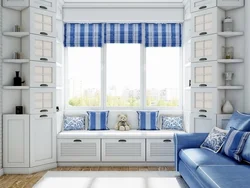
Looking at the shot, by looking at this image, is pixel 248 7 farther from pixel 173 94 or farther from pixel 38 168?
pixel 38 168

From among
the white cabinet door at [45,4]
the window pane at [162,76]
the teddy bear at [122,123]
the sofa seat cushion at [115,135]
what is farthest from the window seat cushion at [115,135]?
the white cabinet door at [45,4]

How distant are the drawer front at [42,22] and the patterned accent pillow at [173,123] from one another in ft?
7.97

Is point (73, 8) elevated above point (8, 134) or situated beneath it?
elevated above

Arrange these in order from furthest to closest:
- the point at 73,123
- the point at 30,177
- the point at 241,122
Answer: the point at 73,123, the point at 30,177, the point at 241,122

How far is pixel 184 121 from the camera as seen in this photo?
521cm

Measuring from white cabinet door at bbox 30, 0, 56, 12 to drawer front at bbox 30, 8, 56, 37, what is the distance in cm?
6

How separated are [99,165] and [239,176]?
263 centimetres

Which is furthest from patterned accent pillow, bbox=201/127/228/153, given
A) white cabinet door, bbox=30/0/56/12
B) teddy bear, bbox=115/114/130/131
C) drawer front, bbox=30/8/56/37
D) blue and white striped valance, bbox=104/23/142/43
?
white cabinet door, bbox=30/0/56/12

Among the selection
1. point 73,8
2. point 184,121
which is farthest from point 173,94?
point 73,8

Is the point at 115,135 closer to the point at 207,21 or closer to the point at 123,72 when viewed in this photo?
the point at 123,72

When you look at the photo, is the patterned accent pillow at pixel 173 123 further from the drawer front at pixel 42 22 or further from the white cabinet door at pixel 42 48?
the drawer front at pixel 42 22

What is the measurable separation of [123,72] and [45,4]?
6.07 feet

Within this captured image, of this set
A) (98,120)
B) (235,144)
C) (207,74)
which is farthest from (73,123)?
(235,144)

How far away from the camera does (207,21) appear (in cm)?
439
